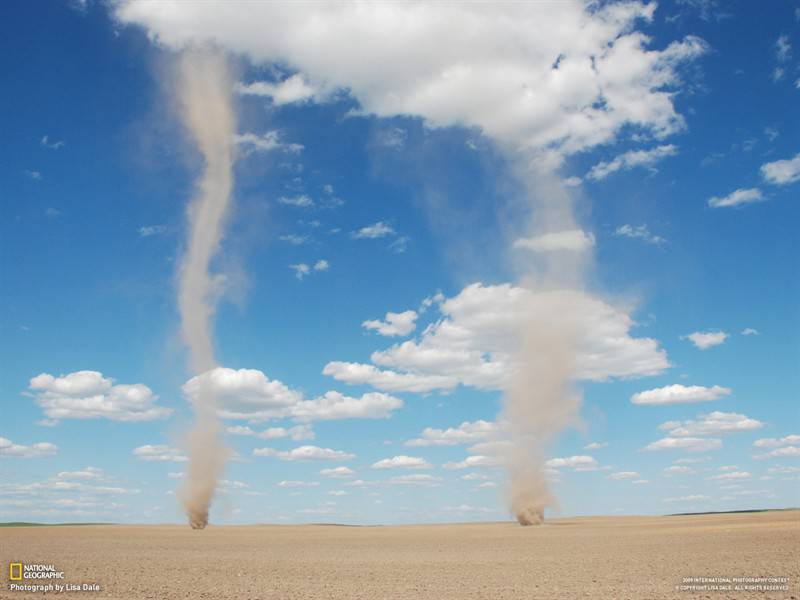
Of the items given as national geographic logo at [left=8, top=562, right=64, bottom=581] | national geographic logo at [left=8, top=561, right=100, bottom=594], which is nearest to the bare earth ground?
national geographic logo at [left=8, top=561, right=100, bottom=594]

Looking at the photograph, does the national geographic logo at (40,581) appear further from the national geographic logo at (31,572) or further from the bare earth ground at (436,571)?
the bare earth ground at (436,571)

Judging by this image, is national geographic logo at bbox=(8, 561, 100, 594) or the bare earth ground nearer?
the bare earth ground

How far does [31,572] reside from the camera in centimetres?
5153

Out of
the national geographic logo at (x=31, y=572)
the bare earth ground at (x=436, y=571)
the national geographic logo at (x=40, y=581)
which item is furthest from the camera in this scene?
the national geographic logo at (x=31, y=572)

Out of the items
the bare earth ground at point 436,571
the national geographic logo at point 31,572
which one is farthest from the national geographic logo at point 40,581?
the bare earth ground at point 436,571

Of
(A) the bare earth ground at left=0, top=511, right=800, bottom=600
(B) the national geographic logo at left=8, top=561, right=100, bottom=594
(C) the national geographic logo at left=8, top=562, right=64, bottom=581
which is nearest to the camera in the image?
(A) the bare earth ground at left=0, top=511, right=800, bottom=600

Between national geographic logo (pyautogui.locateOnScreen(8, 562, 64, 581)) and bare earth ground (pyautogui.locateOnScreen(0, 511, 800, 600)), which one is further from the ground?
national geographic logo (pyautogui.locateOnScreen(8, 562, 64, 581))

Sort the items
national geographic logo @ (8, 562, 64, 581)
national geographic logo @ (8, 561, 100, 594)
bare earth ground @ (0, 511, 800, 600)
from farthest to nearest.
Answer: national geographic logo @ (8, 562, 64, 581)
national geographic logo @ (8, 561, 100, 594)
bare earth ground @ (0, 511, 800, 600)

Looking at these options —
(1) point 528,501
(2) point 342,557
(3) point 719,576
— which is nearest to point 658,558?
(3) point 719,576

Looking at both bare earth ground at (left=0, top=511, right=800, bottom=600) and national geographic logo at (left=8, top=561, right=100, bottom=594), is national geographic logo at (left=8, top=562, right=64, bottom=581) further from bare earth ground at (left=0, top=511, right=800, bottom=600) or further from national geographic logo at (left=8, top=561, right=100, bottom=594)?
bare earth ground at (left=0, top=511, right=800, bottom=600)

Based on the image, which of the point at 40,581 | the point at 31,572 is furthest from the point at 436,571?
the point at 31,572

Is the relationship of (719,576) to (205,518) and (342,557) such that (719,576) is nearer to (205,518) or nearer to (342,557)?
(342,557)

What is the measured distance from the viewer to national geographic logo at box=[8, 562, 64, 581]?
46.8 meters

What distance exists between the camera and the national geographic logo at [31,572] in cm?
4681
